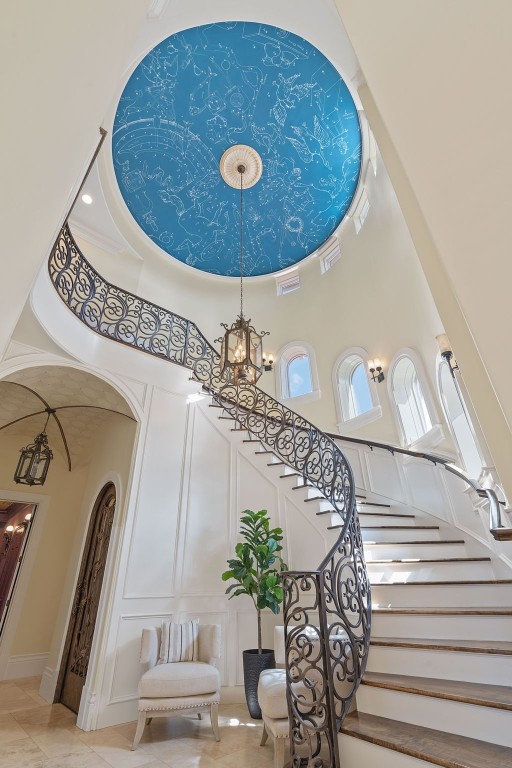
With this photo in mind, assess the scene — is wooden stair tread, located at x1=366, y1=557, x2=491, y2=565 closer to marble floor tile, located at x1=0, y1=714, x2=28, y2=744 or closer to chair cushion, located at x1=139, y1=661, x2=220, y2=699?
chair cushion, located at x1=139, y1=661, x2=220, y2=699

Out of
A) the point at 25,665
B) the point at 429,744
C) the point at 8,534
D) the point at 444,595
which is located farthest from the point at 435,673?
the point at 8,534

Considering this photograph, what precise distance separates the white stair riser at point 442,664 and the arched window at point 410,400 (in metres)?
3.66

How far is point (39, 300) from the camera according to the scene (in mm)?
3721

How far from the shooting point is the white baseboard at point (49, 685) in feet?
14.1

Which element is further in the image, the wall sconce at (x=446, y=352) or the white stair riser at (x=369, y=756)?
the wall sconce at (x=446, y=352)

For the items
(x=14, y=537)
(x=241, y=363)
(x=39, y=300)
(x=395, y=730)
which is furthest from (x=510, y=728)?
(x=14, y=537)

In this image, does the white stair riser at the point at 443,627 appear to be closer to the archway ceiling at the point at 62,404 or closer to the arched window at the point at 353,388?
the archway ceiling at the point at 62,404

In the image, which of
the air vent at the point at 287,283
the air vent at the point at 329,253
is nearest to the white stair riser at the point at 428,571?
the air vent at the point at 329,253

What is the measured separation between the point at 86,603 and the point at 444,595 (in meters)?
4.21

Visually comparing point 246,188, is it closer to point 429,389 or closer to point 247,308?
point 247,308

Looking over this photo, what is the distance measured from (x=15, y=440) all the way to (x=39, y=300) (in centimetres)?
363

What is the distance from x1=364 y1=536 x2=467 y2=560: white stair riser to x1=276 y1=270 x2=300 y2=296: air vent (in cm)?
714

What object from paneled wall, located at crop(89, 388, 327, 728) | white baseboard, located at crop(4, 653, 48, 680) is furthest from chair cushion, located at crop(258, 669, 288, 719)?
white baseboard, located at crop(4, 653, 48, 680)

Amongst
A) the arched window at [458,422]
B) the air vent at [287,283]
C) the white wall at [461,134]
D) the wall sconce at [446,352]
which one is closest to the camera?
the white wall at [461,134]
